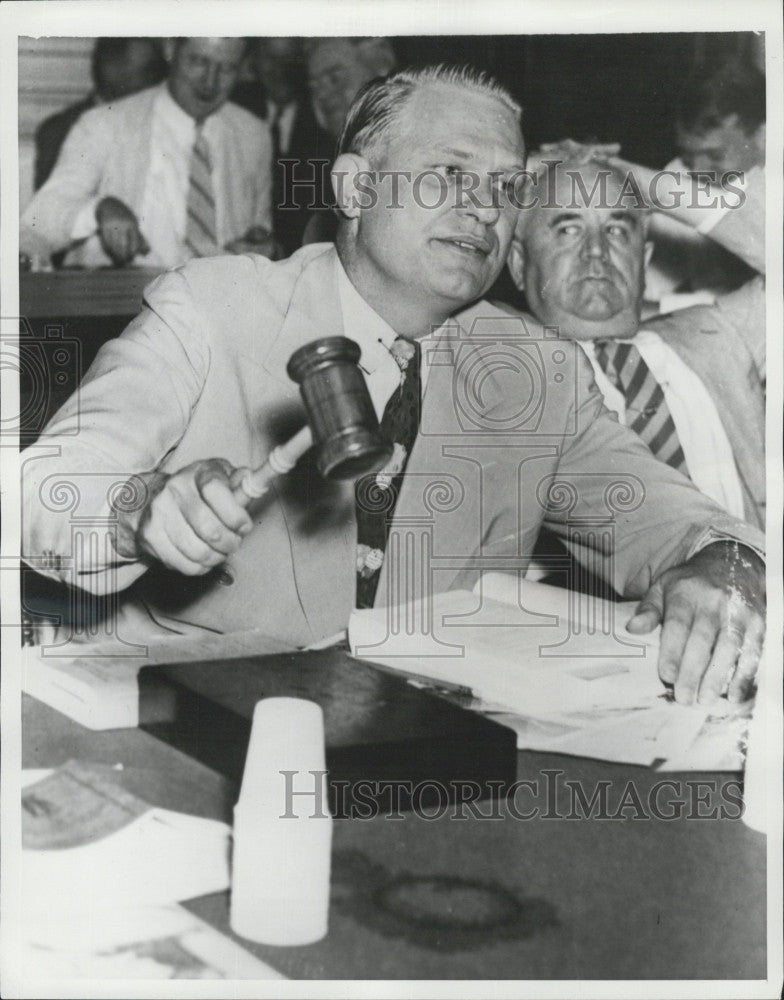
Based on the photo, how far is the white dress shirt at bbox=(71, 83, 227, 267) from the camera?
2.00 metres

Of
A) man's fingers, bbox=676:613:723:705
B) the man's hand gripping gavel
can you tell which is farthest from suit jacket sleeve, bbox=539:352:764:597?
the man's hand gripping gavel

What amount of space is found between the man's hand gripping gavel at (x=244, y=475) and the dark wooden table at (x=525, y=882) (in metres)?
0.33

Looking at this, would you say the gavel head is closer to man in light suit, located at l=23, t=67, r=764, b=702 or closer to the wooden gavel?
the wooden gavel

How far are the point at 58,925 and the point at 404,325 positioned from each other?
1.19 meters

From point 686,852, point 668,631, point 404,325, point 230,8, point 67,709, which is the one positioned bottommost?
point 686,852

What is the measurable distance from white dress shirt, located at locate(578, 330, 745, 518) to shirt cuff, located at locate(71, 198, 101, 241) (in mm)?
879

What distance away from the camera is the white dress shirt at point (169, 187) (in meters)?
2.00

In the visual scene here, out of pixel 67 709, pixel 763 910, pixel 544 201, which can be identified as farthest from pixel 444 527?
pixel 763 910

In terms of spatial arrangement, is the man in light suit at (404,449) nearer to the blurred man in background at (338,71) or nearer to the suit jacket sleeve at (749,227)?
the blurred man in background at (338,71)

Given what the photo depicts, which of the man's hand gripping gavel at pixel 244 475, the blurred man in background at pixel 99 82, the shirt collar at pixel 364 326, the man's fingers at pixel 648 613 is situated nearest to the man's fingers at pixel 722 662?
the man's fingers at pixel 648 613

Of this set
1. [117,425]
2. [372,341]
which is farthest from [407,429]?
Answer: [117,425]

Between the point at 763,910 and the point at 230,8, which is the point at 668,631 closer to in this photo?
the point at 763,910

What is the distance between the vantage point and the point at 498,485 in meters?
2.02

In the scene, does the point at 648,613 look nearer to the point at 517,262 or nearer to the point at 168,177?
the point at 517,262
